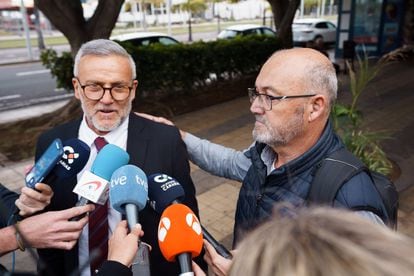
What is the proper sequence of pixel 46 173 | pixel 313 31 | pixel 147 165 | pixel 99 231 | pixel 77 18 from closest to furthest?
pixel 46 173
pixel 99 231
pixel 147 165
pixel 77 18
pixel 313 31

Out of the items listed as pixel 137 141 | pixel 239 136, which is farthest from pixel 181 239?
pixel 239 136

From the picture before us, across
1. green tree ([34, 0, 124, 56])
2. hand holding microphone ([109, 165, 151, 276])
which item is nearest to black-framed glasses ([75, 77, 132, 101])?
hand holding microphone ([109, 165, 151, 276])

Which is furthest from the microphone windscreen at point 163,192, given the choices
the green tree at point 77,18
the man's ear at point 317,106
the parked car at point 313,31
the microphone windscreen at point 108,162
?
the parked car at point 313,31

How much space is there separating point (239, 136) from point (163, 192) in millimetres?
4843

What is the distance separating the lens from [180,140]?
80.4 inches

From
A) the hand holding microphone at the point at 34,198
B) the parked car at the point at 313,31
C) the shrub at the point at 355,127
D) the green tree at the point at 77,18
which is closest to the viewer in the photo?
the hand holding microphone at the point at 34,198

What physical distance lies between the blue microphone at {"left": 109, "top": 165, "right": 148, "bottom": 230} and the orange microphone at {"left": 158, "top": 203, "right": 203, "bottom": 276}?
4.9 inches

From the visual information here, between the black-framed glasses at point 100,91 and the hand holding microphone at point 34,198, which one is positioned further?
the black-framed glasses at point 100,91

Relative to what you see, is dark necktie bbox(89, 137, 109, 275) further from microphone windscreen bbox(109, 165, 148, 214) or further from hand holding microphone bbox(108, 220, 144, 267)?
hand holding microphone bbox(108, 220, 144, 267)

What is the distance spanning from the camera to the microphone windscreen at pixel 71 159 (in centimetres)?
148

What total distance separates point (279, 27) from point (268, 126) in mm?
9405

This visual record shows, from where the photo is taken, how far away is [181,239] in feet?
3.74

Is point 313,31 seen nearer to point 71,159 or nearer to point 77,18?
point 77,18

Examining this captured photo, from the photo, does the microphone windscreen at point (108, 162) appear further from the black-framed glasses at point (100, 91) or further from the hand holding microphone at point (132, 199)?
the black-framed glasses at point (100, 91)
